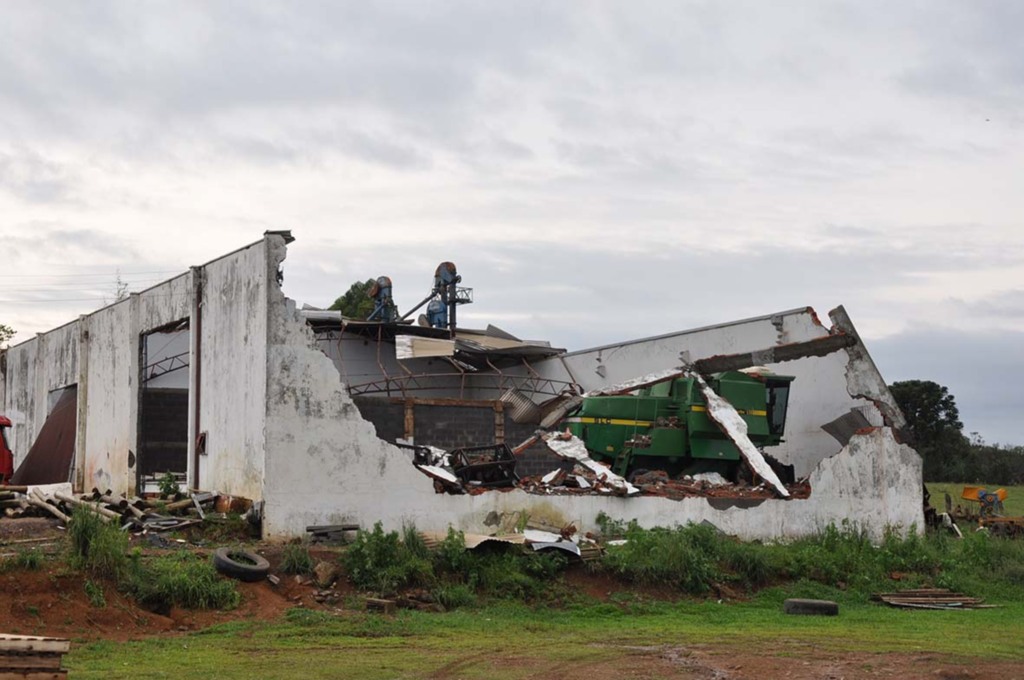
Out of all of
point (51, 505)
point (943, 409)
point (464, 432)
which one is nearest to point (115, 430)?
point (51, 505)

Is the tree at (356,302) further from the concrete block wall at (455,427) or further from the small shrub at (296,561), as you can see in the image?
the small shrub at (296,561)

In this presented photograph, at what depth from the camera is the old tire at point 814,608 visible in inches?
627

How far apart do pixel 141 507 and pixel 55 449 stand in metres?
10.0

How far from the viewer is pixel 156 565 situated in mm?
15484

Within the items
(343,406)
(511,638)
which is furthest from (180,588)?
(343,406)

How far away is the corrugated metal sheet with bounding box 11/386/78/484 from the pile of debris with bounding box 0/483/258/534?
7.61 metres

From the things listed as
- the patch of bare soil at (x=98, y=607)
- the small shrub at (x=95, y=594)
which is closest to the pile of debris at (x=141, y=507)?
the patch of bare soil at (x=98, y=607)

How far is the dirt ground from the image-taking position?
36.5 feet

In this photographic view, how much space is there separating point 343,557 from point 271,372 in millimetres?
3754

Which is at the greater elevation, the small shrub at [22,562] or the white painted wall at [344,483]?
the white painted wall at [344,483]

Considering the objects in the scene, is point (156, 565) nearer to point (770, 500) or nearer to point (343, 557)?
point (343, 557)

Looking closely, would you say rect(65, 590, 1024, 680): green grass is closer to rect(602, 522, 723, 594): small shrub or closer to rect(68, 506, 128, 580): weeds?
rect(602, 522, 723, 594): small shrub

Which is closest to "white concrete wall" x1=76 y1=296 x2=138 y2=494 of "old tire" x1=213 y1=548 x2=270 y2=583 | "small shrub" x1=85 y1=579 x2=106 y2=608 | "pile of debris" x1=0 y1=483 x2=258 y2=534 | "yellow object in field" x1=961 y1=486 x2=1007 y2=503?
"pile of debris" x1=0 y1=483 x2=258 y2=534

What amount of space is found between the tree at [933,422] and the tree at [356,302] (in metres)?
25.3
